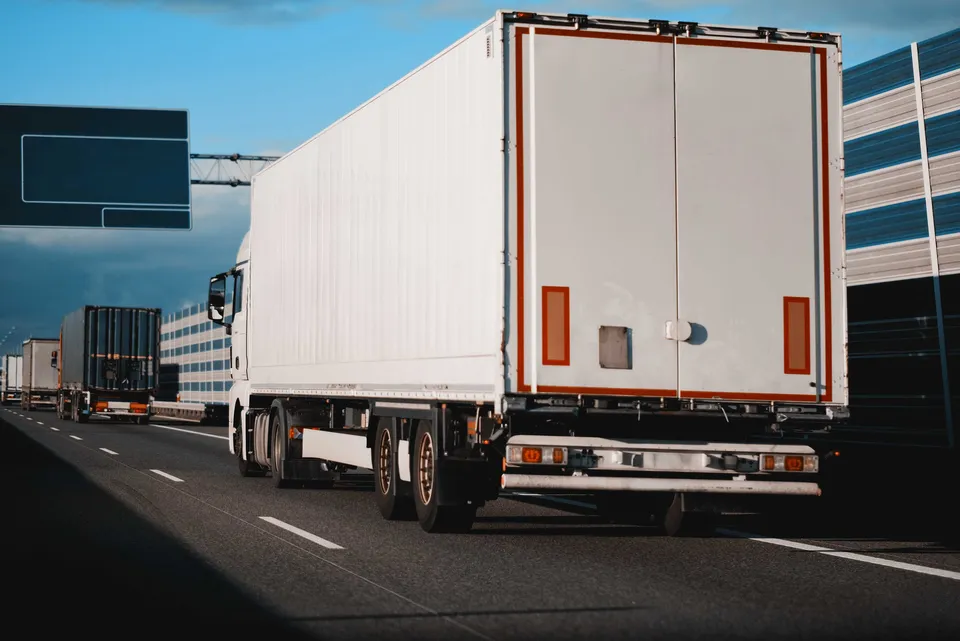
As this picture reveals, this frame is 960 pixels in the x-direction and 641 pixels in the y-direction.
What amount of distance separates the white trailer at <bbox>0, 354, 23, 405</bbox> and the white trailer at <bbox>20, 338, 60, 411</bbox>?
20.5 meters

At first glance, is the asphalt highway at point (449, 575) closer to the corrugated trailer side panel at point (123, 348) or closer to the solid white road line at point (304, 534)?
the solid white road line at point (304, 534)

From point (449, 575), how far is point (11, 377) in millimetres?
85856

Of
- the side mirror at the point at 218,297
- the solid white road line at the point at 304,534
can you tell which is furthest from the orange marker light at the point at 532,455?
the side mirror at the point at 218,297

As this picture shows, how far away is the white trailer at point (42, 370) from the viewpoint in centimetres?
6116

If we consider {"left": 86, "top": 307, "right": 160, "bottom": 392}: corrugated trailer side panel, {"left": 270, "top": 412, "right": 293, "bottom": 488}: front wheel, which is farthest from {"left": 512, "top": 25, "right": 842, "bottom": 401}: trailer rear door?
{"left": 86, "top": 307, "right": 160, "bottom": 392}: corrugated trailer side panel

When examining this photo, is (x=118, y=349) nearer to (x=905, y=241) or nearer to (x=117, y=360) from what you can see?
(x=117, y=360)

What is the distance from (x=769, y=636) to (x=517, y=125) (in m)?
4.60

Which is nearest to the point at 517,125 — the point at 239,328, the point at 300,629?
the point at 300,629

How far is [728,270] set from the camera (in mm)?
10523

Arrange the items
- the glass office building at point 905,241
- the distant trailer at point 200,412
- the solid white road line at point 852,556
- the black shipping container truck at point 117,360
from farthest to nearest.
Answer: the distant trailer at point 200,412
the black shipping container truck at point 117,360
the glass office building at point 905,241
the solid white road line at point 852,556

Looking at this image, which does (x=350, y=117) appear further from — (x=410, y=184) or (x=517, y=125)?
(x=517, y=125)

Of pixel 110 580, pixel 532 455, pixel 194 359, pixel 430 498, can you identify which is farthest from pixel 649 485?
pixel 194 359

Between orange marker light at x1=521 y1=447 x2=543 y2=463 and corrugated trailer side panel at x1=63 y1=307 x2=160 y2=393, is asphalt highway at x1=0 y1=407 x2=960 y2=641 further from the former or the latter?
corrugated trailer side panel at x1=63 y1=307 x2=160 y2=393

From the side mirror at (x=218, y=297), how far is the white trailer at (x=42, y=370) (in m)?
41.1
